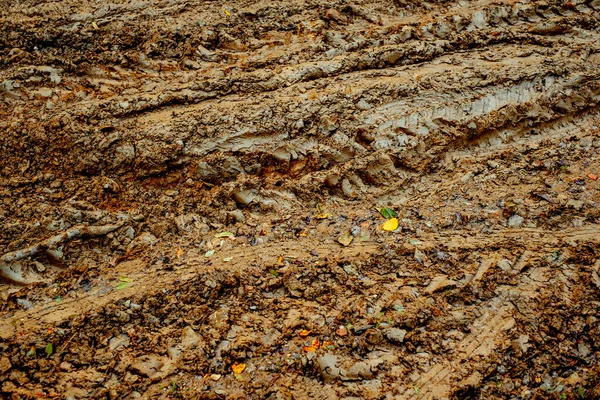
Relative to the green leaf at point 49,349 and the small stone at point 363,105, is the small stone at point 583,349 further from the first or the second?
the green leaf at point 49,349

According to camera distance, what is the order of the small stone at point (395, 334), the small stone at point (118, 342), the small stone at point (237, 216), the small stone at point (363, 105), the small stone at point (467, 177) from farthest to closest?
the small stone at point (363, 105)
the small stone at point (467, 177)
the small stone at point (237, 216)
the small stone at point (118, 342)
the small stone at point (395, 334)

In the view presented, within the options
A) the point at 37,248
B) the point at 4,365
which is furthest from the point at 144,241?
the point at 4,365

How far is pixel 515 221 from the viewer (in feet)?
11.8

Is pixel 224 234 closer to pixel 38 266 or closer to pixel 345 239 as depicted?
pixel 345 239

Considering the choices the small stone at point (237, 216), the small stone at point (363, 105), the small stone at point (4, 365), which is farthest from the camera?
the small stone at point (363, 105)

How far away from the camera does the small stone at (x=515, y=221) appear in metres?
3.56

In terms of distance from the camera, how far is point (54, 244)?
11.4 ft

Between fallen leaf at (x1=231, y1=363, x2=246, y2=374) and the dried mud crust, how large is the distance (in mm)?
49

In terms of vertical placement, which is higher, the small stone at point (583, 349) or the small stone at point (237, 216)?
the small stone at point (237, 216)

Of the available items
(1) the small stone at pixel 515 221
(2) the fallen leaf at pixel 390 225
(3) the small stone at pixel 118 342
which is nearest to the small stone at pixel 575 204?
(1) the small stone at pixel 515 221

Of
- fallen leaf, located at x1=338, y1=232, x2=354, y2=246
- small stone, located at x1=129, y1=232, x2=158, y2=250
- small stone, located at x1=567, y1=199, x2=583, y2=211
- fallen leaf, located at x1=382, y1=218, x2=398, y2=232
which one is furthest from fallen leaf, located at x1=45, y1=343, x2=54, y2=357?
small stone, located at x1=567, y1=199, x2=583, y2=211

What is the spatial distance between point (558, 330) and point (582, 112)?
2.58 m

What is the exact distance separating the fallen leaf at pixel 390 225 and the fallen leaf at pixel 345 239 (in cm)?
30

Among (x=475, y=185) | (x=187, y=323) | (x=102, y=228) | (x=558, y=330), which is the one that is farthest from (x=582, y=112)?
(x=102, y=228)
